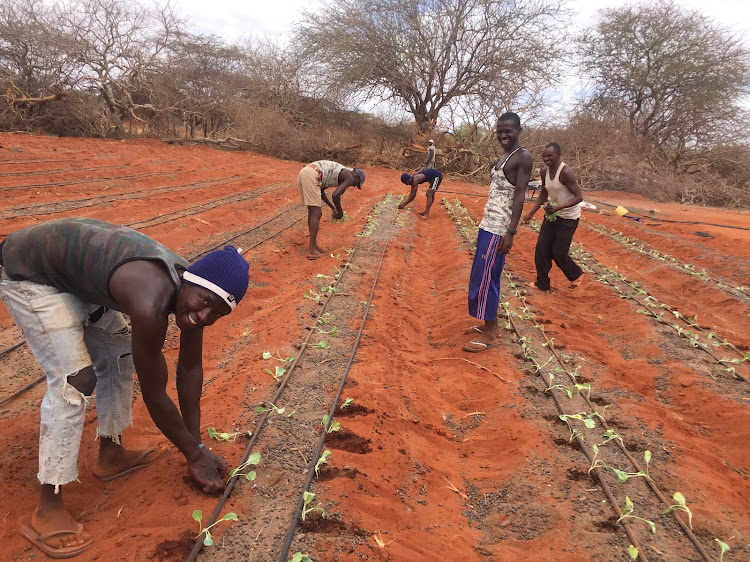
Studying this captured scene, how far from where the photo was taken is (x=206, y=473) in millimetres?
2252

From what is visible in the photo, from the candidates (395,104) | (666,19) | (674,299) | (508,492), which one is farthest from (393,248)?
(666,19)

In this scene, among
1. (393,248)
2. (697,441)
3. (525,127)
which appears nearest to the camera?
(697,441)

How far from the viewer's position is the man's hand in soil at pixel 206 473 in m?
2.23

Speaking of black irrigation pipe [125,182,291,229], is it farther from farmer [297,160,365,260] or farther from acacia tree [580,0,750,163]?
acacia tree [580,0,750,163]

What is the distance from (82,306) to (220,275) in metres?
0.73

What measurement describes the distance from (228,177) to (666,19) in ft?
61.4

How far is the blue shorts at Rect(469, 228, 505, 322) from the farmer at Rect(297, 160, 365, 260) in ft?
9.61

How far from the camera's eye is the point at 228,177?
1350 cm

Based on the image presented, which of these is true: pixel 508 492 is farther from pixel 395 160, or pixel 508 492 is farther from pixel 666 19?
pixel 666 19

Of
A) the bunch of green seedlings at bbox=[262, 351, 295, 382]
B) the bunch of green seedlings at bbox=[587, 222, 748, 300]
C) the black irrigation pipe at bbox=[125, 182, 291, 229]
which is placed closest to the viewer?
the bunch of green seedlings at bbox=[262, 351, 295, 382]

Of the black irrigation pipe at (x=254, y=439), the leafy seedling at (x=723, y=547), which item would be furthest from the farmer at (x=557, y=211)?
the leafy seedling at (x=723, y=547)

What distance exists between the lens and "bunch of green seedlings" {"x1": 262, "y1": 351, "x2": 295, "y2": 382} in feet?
11.2

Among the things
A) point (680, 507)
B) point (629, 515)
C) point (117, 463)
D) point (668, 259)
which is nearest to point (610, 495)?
point (629, 515)

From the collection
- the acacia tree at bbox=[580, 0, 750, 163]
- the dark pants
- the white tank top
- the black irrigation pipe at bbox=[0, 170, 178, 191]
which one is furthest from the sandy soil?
the acacia tree at bbox=[580, 0, 750, 163]
